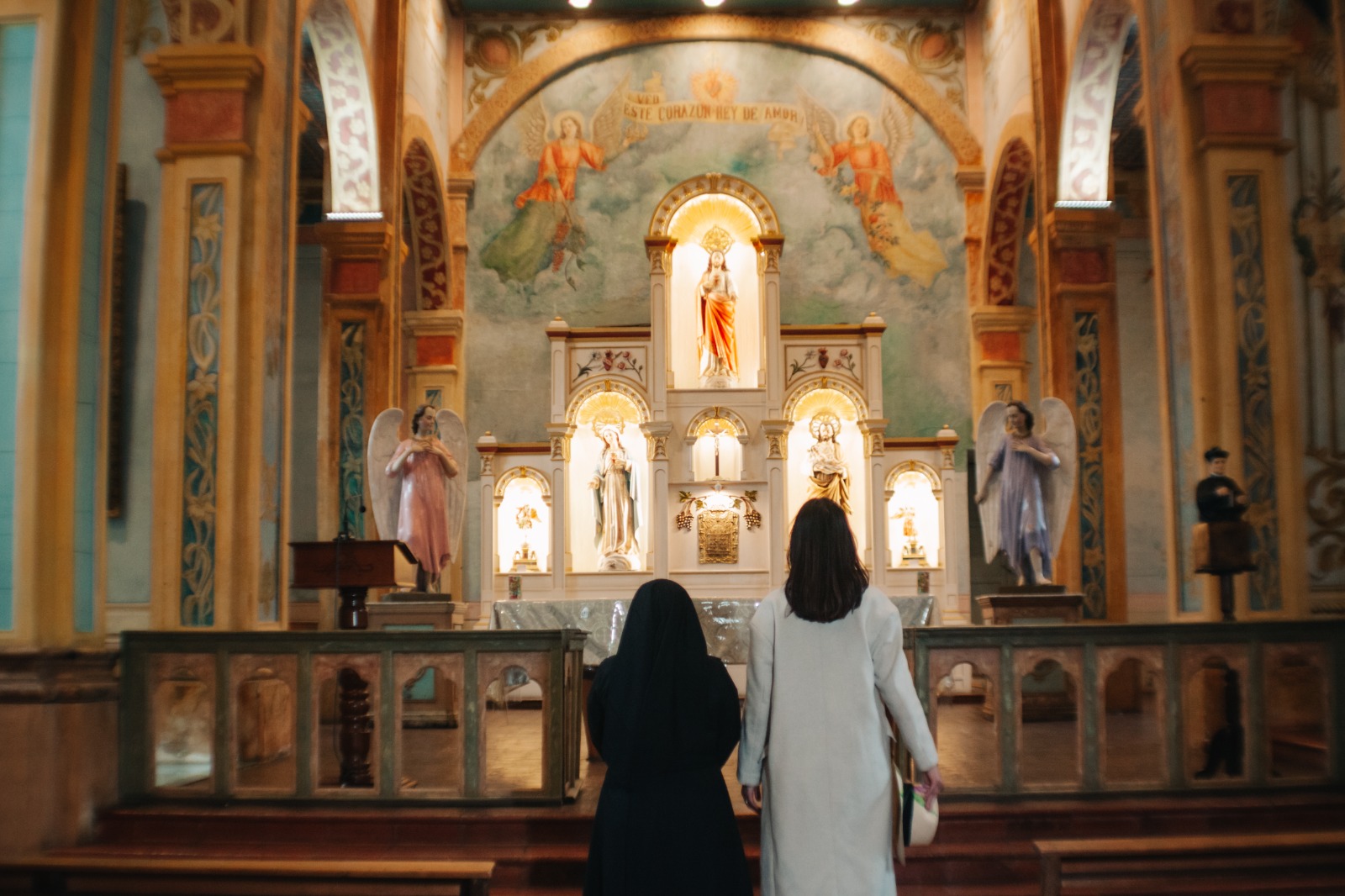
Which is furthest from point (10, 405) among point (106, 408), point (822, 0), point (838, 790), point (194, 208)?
point (822, 0)

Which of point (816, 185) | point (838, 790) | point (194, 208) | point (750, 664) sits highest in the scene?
point (816, 185)

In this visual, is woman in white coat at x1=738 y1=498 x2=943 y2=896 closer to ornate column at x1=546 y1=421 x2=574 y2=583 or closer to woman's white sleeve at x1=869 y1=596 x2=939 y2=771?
woman's white sleeve at x1=869 y1=596 x2=939 y2=771

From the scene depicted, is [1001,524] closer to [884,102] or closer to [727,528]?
[727,528]

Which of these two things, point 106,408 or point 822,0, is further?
point 822,0

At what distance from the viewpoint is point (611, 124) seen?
48.6 feet

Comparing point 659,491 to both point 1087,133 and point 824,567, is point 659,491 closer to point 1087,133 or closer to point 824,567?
point 1087,133

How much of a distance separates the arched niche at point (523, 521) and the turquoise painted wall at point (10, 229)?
Result: 23.8 feet

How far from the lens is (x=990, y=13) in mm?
14141

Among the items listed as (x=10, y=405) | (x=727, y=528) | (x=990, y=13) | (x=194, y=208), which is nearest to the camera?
(x=10, y=405)

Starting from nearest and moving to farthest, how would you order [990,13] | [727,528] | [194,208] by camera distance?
[194,208], [727,528], [990,13]

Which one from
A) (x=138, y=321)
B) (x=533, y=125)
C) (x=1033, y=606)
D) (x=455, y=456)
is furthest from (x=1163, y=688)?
(x=533, y=125)

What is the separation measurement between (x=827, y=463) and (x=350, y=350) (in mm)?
4893

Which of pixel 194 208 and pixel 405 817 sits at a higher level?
pixel 194 208

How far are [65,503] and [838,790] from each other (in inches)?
158
